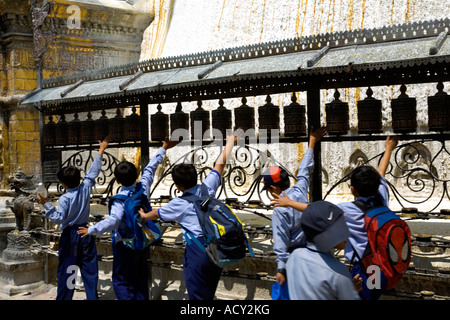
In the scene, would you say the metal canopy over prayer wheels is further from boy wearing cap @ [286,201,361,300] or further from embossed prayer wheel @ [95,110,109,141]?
boy wearing cap @ [286,201,361,300]

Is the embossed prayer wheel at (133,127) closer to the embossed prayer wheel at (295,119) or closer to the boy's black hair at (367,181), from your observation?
the embossed prayer wheel at (295,119)

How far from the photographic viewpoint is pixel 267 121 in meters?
5.17

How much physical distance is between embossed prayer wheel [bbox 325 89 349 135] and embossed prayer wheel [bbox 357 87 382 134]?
132 mm

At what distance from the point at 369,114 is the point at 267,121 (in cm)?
98

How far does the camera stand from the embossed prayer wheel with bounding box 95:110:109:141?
6484 millimetres

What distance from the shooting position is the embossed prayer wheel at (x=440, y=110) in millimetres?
4336

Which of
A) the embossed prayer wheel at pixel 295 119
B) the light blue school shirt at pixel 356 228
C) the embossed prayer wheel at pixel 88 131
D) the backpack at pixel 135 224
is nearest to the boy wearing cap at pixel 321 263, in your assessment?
the light blue school shirt at pixel 356 228

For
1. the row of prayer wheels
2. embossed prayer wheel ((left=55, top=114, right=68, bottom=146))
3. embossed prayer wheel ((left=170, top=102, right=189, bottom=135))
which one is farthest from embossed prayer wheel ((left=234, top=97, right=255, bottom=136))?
embossed prayer wheel ((left=55, top=114, right=68, bottom=146))

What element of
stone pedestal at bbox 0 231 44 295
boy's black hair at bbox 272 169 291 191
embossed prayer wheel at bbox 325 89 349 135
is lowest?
stone pedestal at bbox 0 231 44 295

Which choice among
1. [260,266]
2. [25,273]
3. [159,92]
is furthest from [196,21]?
[260,266]

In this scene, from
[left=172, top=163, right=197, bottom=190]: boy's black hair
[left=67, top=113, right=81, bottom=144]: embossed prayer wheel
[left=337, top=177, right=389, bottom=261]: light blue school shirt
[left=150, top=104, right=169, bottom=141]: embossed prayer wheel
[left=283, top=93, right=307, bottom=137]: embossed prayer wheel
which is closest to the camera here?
[left=337, top=177, right=389, bottom=261]: light blue school shirt

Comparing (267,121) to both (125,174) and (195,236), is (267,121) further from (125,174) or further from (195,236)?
(195,236)

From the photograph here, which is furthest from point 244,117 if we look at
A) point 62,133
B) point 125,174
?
point 62,133

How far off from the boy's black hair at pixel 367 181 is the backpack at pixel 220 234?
86cm
